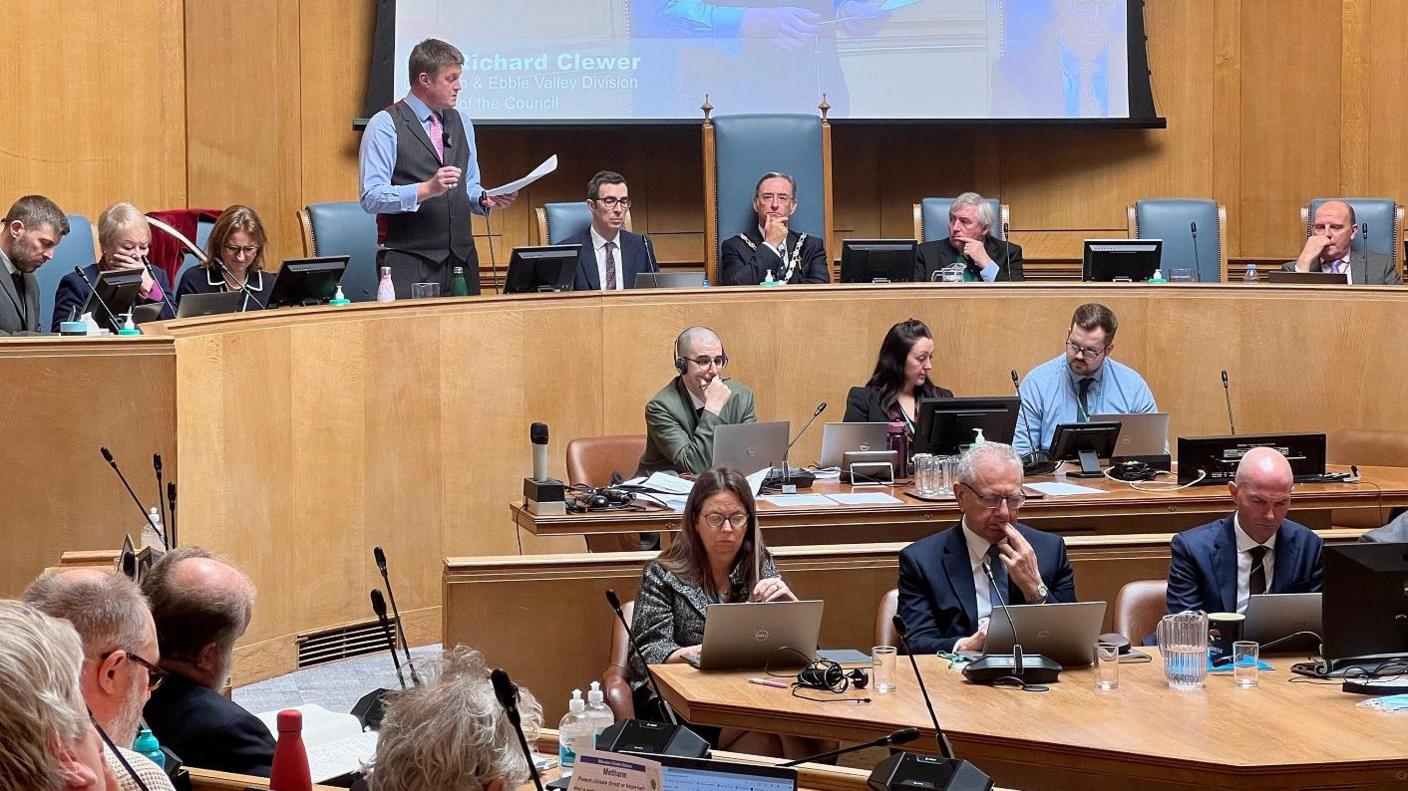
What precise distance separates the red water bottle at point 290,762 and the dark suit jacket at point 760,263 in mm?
5534

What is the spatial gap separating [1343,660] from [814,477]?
248 centimetres

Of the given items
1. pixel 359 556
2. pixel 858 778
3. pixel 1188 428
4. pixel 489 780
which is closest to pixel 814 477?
pixel 359 556

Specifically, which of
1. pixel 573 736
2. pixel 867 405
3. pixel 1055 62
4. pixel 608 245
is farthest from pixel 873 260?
pixel 573 736

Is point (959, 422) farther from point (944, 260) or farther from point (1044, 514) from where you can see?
point (944, 260)

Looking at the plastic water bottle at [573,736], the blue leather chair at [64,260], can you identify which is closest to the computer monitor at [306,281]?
the blue leather chair at [64,260]

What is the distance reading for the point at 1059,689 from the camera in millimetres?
3855

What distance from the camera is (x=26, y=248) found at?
6.57 meters

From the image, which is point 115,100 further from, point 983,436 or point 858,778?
point 858,778

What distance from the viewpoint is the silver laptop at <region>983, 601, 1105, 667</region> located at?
3.99 meters

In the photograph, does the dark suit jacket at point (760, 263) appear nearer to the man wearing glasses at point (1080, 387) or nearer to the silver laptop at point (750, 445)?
the man wearing glasses at point (1080, 387)

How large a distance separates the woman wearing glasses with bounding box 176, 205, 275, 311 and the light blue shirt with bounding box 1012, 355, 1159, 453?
2.93 m

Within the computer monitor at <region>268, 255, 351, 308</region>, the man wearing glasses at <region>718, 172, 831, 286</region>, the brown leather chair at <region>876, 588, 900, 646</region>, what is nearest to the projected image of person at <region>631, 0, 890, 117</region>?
the man wearing glasses at <region>718, 172, 831, 286</region>

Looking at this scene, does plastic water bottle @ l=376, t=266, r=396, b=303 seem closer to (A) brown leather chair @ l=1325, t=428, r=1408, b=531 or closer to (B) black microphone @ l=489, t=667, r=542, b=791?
(A) brown leather chair @ l=1325, t=428, r=1408, b=531

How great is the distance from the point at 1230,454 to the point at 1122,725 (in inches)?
106
